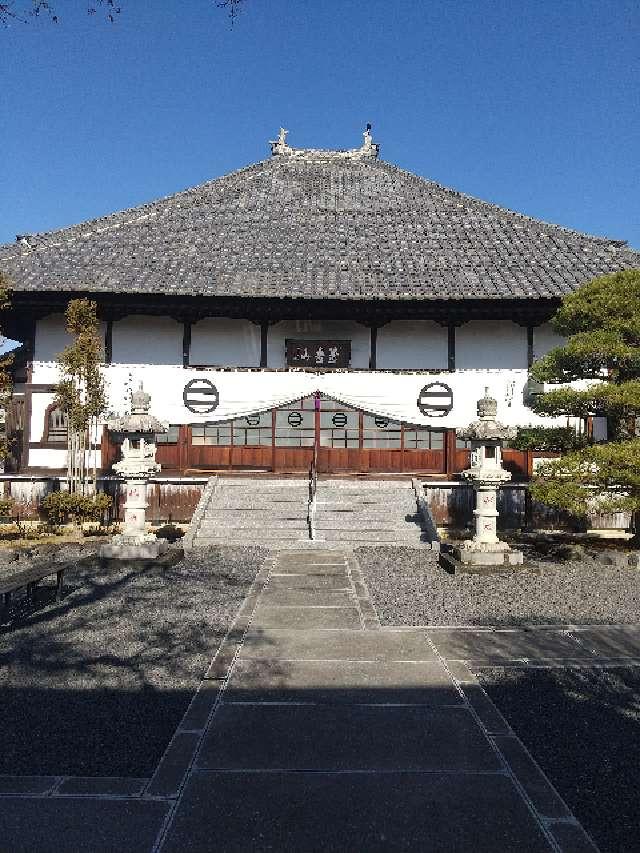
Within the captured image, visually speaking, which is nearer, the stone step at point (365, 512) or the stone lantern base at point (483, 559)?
the stone lantern base at point (483, 559)

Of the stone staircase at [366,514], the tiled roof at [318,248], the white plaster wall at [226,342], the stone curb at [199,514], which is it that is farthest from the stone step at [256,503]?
the tiled roof at [318,248]

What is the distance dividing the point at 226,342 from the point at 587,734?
12603 millimetres

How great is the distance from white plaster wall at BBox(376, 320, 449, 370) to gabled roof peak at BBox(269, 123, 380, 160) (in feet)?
37.1

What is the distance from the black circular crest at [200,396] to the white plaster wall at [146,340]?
0.99 metres

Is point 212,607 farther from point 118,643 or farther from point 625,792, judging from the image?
point 625,792

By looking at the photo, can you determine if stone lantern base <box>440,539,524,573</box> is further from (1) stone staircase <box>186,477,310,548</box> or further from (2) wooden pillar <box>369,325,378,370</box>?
(2) wooden pillar <box>369,325,378,370</box>

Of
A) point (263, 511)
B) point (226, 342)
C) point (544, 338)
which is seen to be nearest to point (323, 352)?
point (226, 342)

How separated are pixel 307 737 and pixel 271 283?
12170mm

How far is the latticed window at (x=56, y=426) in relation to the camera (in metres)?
14.4

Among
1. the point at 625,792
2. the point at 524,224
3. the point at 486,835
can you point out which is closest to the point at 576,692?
the point at 625,792

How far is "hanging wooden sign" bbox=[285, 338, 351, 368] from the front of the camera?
1482 centimetres

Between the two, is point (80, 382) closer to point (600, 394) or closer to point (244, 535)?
point (244, 535)

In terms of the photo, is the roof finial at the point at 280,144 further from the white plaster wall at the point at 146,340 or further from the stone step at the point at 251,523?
the stone step at the point at 251,523

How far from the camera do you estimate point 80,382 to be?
12711 millimetres
